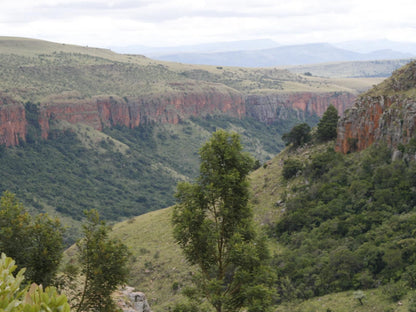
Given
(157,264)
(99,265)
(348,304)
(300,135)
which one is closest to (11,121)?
(300,135)

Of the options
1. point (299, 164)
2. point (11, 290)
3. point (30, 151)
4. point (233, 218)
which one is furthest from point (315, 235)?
point (30, 151)

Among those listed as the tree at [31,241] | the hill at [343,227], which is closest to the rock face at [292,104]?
the hill at [343,227]

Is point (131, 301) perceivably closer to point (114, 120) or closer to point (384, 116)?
point (384, 116)

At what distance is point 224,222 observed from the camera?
638 inches

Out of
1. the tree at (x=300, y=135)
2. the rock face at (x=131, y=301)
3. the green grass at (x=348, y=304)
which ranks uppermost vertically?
the tree at (x=300, y=135)

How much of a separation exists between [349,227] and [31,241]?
25715 millimetres

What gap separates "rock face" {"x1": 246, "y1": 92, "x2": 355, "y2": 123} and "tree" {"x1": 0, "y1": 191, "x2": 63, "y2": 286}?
14282 centimetres

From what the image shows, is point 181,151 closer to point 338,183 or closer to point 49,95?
point 49,95

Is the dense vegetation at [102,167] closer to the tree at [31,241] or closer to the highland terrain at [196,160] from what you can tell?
the highland terrain at [196,160]

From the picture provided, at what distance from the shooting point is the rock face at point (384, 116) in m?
36.8

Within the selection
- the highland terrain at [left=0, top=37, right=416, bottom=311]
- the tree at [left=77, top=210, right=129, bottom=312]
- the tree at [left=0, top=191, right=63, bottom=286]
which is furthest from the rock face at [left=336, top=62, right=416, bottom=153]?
the tree at [left=0, top=191, right=63, bottom=286]

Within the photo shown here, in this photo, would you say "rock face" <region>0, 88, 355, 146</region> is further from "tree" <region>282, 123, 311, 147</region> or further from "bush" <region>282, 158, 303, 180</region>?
"bush" <region>282, 158, 303, 180</region>

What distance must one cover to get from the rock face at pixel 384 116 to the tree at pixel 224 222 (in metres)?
24.2

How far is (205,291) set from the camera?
16.0 m
